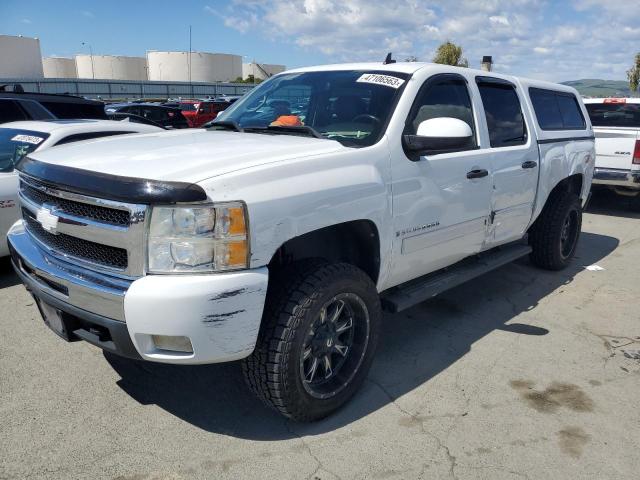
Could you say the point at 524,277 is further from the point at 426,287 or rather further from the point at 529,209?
the point at 426,287

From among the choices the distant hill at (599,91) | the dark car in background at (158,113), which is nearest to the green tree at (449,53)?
the distant hill at (599,91)

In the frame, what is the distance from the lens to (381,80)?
349 cm

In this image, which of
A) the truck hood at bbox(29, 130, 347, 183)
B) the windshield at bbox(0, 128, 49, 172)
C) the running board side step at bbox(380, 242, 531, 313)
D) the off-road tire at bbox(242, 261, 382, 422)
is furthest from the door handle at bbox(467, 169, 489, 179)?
the windshield at bbox(0, 128, 49, 172)

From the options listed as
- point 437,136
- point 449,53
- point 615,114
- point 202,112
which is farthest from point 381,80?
point 449,53

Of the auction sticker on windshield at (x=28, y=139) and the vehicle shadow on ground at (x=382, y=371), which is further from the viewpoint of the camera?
the auction sticker on windshield at (x=28, y=139)

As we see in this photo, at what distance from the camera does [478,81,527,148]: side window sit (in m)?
4.12

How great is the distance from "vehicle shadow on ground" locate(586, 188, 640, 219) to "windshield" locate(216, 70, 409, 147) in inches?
283

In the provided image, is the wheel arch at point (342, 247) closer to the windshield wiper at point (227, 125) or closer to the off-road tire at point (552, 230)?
the windshield wiper at point (227, 125)

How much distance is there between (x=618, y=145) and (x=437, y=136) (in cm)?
659

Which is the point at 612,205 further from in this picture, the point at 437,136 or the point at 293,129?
the point at 293,129

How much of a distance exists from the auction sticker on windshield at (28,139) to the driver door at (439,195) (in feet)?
12.5

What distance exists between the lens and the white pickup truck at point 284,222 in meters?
2.29

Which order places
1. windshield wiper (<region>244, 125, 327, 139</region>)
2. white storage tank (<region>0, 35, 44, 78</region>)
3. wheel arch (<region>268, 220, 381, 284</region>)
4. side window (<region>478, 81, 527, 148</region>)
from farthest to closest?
white storage tank (<region>0, 35, 44, 78</region>), side window (<region>478, 81, 527, 148</region>), windshield wiper (<region>244, 125, 327, 139</region>), wheel arch (<region>268, 220, 381, 284</region>)

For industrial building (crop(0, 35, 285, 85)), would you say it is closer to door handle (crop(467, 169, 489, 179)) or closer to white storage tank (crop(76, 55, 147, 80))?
white storage tank (crop(76, 55, 147, 80))
